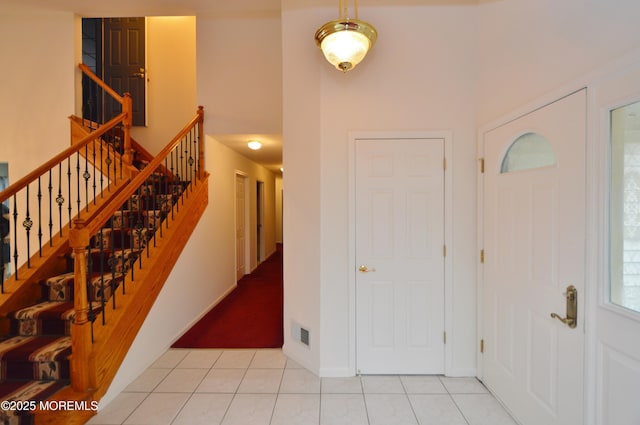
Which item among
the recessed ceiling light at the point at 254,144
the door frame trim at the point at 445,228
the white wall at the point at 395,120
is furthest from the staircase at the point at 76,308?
the door frame trim at the point at 445,228

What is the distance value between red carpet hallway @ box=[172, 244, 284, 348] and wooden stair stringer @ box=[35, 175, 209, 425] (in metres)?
→ 0.78

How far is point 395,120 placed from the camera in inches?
91.3

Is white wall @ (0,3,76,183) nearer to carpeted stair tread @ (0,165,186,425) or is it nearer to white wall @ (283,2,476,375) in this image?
carpeted stair tread @ (0,165,186,425)

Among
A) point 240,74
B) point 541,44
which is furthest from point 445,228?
point 240,74

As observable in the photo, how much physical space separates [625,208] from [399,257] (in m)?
1.36

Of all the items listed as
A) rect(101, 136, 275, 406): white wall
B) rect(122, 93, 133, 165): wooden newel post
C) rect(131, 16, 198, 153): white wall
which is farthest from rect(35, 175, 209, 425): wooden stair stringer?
rect(131, 16, 198, 153): white wall

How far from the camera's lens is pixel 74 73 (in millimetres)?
3340

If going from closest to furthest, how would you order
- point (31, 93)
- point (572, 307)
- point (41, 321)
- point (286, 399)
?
point (572, 307), point (286, 399), point (41, 321), point (31, 93)

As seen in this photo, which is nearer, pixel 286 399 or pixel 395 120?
pixel 286 399

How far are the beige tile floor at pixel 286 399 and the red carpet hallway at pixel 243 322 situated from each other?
0.40 metres

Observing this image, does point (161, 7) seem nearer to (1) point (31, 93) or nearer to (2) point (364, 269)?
(1) point (31, 93)

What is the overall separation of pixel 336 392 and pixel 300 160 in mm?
1950

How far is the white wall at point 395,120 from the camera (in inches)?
90.6

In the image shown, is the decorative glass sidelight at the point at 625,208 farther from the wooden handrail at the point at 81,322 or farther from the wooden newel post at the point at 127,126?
the wooden newel post at the point at 127,126
